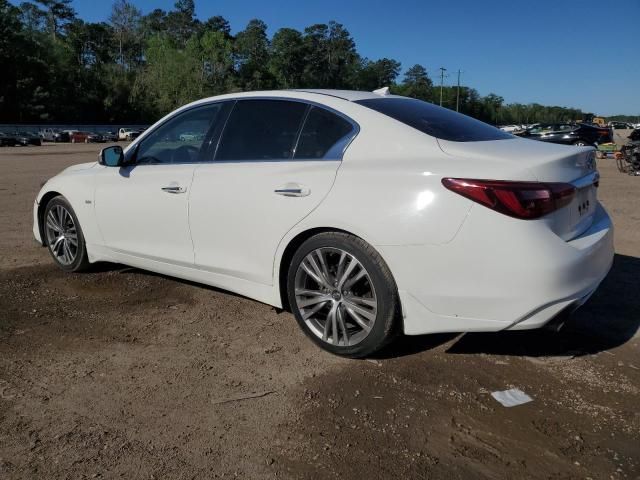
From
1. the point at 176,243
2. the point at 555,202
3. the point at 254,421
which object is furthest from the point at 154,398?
the point at 555,202

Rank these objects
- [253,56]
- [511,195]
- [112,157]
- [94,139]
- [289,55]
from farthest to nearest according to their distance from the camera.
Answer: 1. [289,55]
2. [253,56]
3. [94,139]
4. [112,157]
5. [511,195]

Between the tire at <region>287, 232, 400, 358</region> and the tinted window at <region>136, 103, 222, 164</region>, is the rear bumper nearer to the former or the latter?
the tire at <region>287, 232, 400, 358</region>

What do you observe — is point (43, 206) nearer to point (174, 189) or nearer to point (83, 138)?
point (174, 189)

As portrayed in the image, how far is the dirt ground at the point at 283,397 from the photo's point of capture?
8.02 feet

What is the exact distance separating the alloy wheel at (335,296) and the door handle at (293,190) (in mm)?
355

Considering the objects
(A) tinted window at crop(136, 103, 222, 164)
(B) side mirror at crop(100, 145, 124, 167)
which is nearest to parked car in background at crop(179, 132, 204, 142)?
(A) tinted window at crop(136, 103, 222, 164)

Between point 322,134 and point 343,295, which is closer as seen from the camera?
point 343,295

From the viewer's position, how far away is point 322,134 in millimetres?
3586

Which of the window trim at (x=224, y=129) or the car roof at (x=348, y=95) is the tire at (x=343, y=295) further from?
the car roof at (x=348, y=95)

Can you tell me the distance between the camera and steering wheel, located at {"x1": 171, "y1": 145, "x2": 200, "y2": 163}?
420 cm

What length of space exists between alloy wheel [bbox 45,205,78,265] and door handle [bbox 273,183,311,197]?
96.0 inches

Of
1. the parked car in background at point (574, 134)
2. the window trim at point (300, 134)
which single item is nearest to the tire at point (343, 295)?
the window trim at point (300, 134)

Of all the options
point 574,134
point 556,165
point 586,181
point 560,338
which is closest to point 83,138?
point 574,134

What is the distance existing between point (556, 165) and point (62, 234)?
421 cm
